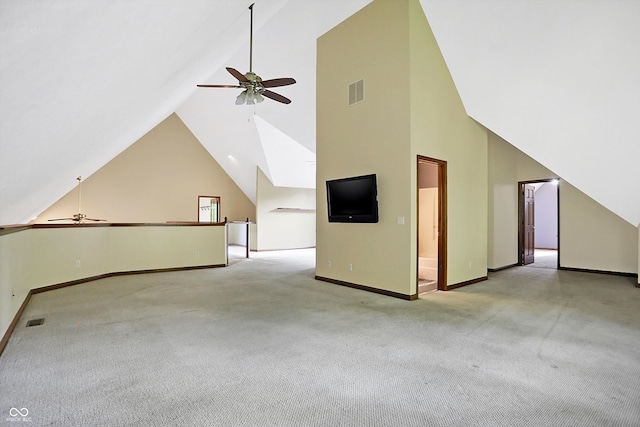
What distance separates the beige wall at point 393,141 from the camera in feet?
15.5

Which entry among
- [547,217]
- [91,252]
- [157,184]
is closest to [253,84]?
[91,252]

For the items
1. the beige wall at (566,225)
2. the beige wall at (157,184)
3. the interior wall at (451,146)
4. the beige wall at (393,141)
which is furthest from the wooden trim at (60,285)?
the beige wall at (566,225)

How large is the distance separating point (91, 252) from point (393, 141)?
5.68 m

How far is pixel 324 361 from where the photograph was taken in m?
2.65

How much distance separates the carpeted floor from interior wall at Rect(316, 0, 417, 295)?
2.38ft

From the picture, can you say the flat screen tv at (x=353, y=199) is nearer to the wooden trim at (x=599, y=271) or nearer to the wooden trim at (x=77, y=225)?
the wooden trim at (x=77, y=225)

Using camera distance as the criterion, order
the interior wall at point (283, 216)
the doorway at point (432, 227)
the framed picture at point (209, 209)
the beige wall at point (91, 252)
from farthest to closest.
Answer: the framed picture at point (209, 209), the interior wall at point (283, 216), the doorway at point (432, 227), the beige wall at point (91, 252)

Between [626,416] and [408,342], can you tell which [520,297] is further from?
[626,416]

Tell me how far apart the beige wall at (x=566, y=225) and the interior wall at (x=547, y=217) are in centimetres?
541

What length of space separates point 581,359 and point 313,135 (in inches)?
262

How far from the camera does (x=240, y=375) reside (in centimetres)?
241

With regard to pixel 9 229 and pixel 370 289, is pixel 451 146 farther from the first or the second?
pixel 9 229

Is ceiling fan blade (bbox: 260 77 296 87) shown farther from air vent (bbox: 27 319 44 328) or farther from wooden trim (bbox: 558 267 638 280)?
wooden trim (bbox: 558 267 638 280)

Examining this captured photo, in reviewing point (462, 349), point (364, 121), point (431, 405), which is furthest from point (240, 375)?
point (364, 121)
